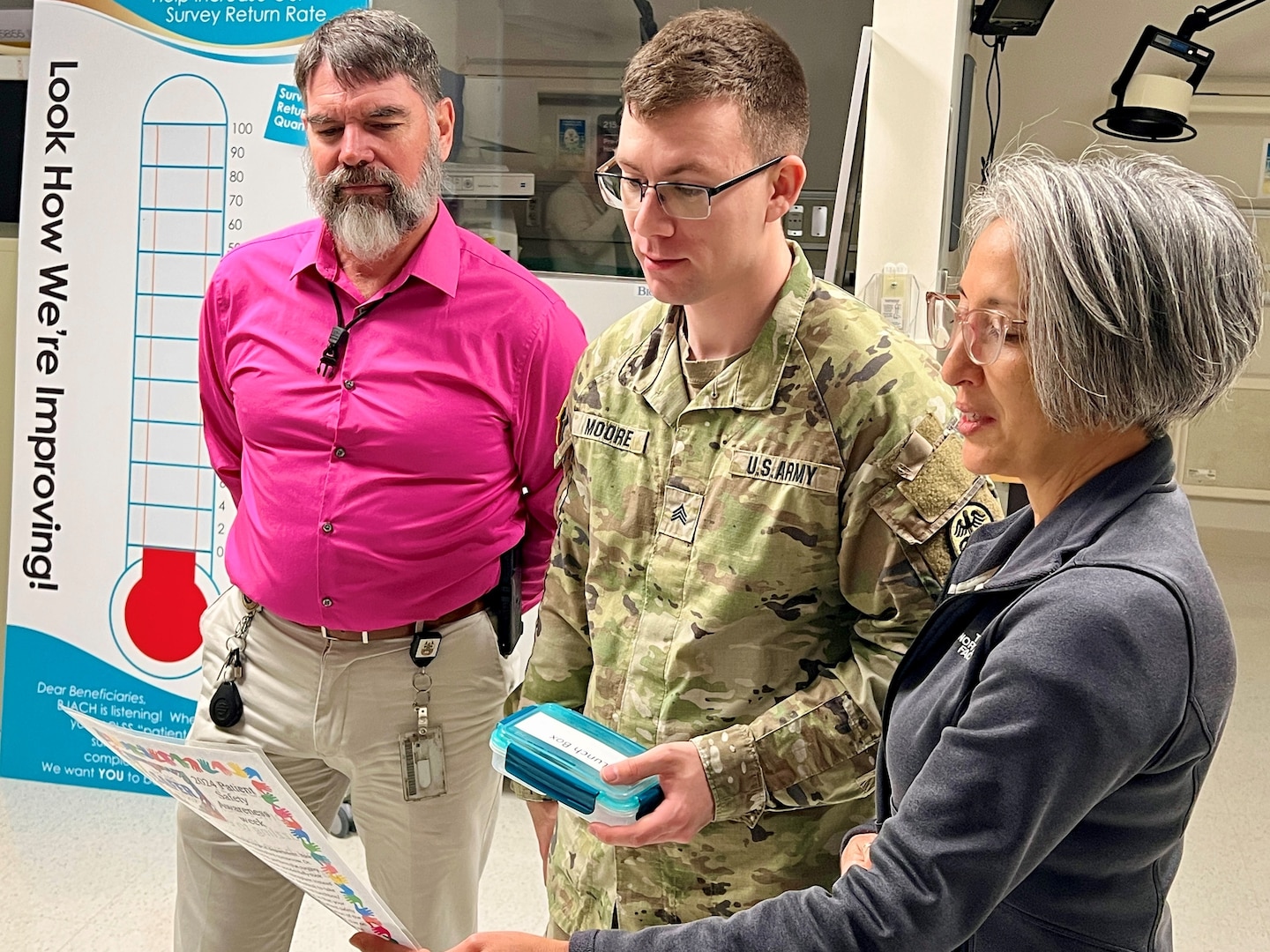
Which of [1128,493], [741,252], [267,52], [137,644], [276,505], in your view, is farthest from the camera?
[137,644]

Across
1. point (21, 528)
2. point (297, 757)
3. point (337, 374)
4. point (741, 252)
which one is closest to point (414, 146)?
point (337, 374)

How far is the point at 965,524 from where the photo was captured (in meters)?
1.29

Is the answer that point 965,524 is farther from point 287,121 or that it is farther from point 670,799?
point 287,121

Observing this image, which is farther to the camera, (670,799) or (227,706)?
(227,706)

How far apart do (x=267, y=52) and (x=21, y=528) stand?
1514mm

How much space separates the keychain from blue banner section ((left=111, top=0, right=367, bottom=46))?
1790mm

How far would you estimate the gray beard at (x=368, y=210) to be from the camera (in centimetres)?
189

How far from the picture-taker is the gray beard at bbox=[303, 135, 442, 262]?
1.89 meters

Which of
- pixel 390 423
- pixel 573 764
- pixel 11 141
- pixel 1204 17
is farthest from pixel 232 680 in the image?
pixel 1204 17

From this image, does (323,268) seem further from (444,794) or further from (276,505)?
(444,794)

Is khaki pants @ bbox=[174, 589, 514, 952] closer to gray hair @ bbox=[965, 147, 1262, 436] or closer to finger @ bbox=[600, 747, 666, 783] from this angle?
finger @ bbox=[600, 747, 666, 783]

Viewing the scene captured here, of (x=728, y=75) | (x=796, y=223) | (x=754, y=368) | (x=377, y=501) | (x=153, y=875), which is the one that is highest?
(x=796, y=223)

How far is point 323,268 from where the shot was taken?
1955 mm

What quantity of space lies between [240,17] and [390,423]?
1.84m
